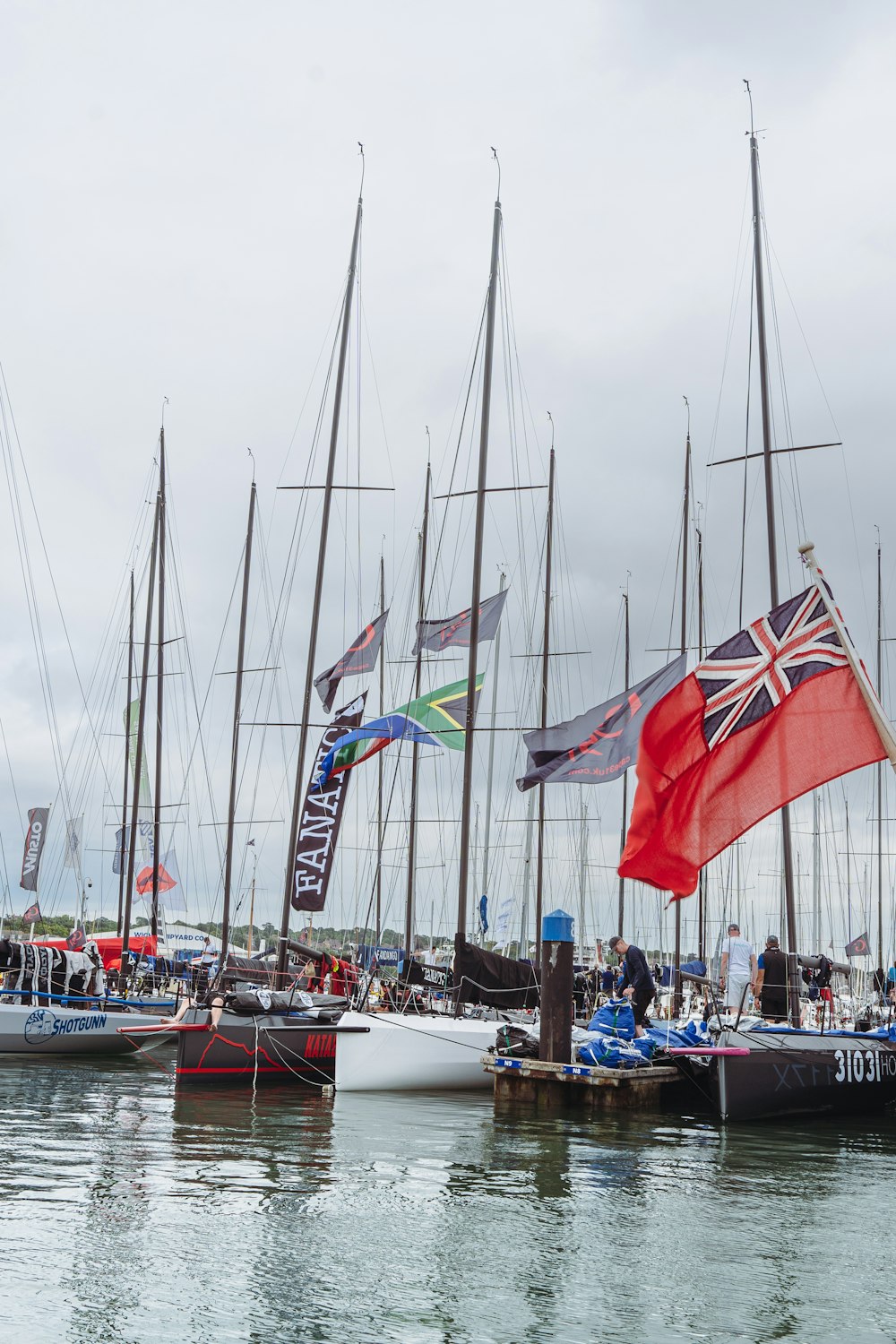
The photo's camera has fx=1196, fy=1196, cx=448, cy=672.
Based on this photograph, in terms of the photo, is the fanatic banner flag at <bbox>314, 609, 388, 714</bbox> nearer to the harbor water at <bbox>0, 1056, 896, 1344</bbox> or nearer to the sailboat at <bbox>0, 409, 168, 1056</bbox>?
the sailboat at <bbox>0, 409, 168, 1056</bbox>

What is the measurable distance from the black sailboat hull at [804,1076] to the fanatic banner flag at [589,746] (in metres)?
4.66

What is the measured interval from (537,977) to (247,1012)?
5.58m

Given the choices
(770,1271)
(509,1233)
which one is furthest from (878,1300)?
(509,1233)

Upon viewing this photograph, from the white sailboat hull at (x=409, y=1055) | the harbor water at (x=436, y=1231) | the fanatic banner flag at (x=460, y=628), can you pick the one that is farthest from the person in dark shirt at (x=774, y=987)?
the fanatic banner flag at (x=460, y=628)

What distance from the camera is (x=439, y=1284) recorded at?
825 cm

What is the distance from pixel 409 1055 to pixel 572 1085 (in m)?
3.51

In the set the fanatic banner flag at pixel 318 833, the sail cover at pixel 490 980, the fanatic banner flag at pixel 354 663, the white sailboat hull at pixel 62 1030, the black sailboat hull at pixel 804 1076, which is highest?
the fanatic banner flag at pixel 354 663

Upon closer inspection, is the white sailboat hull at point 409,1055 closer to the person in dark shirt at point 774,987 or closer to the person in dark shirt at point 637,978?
the person in dark shirt at point 637,978

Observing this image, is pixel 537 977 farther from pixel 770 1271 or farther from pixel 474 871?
pixel 474 871

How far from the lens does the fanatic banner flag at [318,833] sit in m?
26.8

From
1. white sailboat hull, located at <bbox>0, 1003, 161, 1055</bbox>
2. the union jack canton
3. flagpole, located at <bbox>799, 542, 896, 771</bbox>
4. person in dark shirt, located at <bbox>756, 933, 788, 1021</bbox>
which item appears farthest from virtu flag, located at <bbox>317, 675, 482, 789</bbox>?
flagpole, located at <bbox>799, 542, 896, 771</bbox>

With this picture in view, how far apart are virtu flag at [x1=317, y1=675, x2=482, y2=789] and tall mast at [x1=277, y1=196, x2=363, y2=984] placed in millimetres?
2195

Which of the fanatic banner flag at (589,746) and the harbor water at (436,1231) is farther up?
the fanatic banner flag at (589,746)

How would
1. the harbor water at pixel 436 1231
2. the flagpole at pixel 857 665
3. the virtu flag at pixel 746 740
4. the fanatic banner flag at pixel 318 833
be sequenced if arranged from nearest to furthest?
1. the harbor water at pixel 436 1231
2. the flagpole at pixel 857 665
3. the virtu flag at pixel 746 740
4. the fanatic banner flag at pixel 318 833
